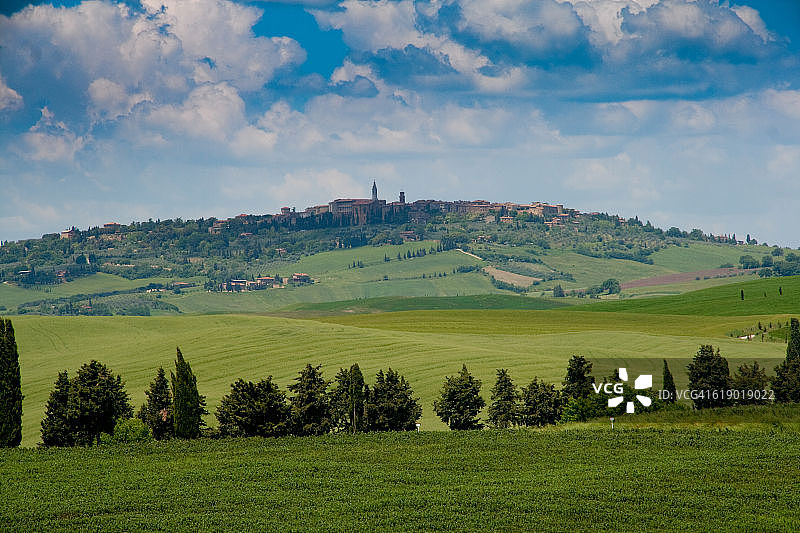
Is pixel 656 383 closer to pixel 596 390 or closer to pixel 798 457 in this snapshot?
pixel 596 390

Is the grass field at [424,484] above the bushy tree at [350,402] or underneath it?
underneath

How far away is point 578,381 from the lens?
247 ft

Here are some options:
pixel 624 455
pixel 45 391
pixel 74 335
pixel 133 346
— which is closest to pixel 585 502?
pixel 624 455

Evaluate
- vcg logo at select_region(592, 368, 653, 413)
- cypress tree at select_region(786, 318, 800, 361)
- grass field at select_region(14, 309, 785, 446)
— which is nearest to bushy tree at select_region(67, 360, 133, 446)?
grass field at select_region(14, 309, 785, 446)

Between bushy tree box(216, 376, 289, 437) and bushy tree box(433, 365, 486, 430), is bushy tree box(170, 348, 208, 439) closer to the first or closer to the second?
bushy tree box(216, 376, 289, 437)

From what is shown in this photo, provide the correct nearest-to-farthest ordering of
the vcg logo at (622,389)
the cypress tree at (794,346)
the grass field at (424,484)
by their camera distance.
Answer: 1. the grass field at (424,484)
2. the vcg logo at (622,389)
3. the cypress tree at (794,346)

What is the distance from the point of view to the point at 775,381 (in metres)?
77.5

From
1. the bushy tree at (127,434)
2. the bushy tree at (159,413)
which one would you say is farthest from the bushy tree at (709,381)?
the bushy tree at (127,434)

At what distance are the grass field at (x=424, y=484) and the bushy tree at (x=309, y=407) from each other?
9.34 meters

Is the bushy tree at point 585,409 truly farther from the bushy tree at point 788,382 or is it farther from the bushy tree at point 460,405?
the bushy tree at point 788,382

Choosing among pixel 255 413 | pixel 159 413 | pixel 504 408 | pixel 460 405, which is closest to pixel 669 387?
pixel 504 408

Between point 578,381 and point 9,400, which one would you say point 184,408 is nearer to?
point 9,400

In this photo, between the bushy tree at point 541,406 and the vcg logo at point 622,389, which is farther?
the bushy tree at point 541,406

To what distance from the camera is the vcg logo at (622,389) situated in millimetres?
67938
